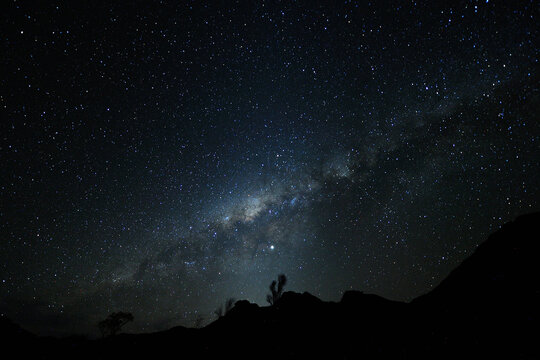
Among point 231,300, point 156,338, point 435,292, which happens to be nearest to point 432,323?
point 435,292

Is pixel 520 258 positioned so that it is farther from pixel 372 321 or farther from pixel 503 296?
pixel 372 321

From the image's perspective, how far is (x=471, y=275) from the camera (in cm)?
1372

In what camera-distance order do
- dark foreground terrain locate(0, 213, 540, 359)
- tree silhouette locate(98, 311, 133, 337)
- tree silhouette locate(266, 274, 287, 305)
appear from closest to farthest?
dark foreground terrain locate(0, 213, 540, 359) < tree silhouette locate(266, 274, 287, 305) < tree silhouette locate(98, 311, 133, 337)

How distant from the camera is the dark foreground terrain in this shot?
9602 millimetres

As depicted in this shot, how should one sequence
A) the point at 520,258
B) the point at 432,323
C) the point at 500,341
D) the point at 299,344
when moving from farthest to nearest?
the point at 299,344
the point at 520,258
the point at 432,323
the point at 500,341

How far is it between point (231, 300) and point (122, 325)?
53.5ft

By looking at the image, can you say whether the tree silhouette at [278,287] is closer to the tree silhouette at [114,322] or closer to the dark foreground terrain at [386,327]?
the dark foreground terrain at [386,327]

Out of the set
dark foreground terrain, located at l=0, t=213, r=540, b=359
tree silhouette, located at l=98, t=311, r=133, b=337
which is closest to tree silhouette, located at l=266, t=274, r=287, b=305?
dark foreground terrain, located at l=0, t=213, r=540, b=359

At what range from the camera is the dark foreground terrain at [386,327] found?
9.60m

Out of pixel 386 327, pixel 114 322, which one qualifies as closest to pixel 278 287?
pixel 386 327

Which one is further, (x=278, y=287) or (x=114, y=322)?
(x=114, y=322)

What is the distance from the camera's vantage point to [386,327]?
1288 centimetres

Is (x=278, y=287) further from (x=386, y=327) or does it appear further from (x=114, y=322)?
(x=114, y=322)

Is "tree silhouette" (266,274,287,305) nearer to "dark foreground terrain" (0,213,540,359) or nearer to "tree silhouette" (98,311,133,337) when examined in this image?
"dark foreground terrain" (0,213,540,359)
